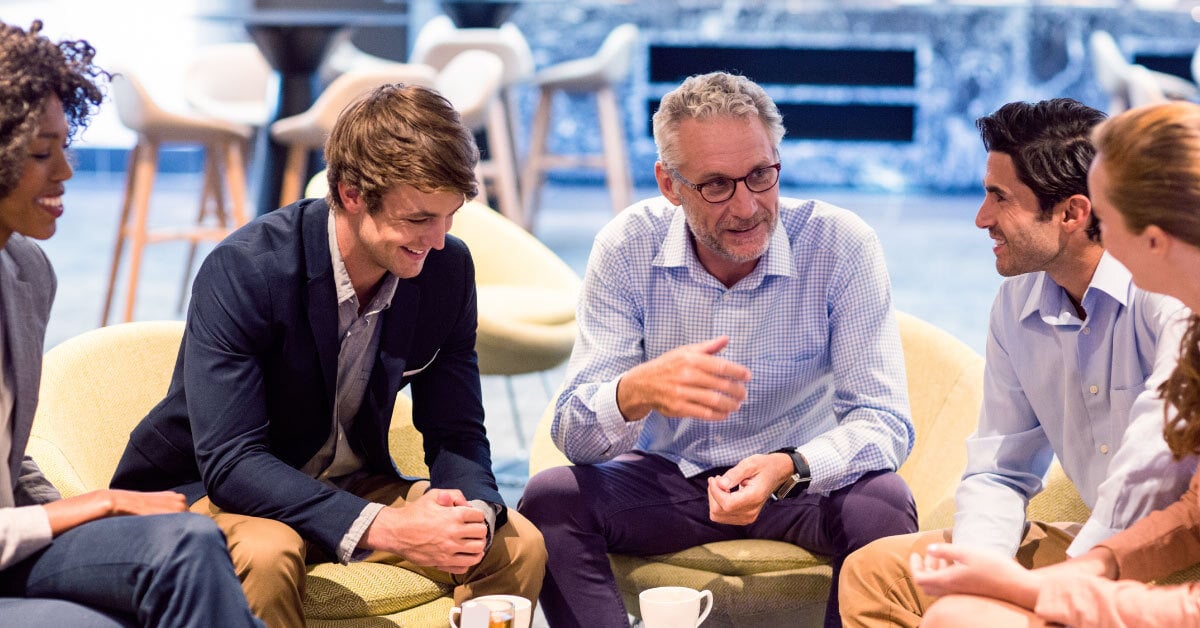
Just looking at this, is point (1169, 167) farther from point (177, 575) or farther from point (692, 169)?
point (177, 575)

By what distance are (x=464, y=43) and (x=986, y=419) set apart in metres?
5.44

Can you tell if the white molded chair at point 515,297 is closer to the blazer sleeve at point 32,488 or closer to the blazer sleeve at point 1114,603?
the blazer sleeve at point 32,488

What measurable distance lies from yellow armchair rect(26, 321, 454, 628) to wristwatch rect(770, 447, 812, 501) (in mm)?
612

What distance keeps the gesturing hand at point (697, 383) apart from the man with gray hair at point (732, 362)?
1cm

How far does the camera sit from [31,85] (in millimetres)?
1796

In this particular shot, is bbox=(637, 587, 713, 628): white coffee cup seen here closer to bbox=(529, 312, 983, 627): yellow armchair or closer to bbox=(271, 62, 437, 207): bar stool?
bbox=(529, 312, 983, 627): yellow armchair

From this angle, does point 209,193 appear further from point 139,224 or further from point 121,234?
point 139,224

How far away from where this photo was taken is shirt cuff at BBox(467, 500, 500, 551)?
83.9 inches

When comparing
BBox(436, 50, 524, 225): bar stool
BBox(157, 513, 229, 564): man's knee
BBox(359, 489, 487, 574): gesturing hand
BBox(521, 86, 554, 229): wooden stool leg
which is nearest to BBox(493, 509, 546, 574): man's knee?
BBox(359, 489, 487, 574): gesturing hand

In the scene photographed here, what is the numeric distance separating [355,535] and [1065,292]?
1223mm

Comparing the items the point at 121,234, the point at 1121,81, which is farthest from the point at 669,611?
the point at 1121,81

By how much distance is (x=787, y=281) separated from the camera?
249cm

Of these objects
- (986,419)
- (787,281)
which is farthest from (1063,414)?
(787,281)

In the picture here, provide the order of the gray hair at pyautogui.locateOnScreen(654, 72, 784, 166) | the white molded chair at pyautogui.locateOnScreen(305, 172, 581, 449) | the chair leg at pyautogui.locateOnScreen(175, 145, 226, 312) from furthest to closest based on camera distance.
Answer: the chair leg at pyautogui.locateOnScreen(175, 145, 226, 312) < the white molded chair at pyautogui.locateOnScreen(305, 172, 581, 449) < the gray hair at pyautogui.locateOnScreen(654, 72, 784, 166)
